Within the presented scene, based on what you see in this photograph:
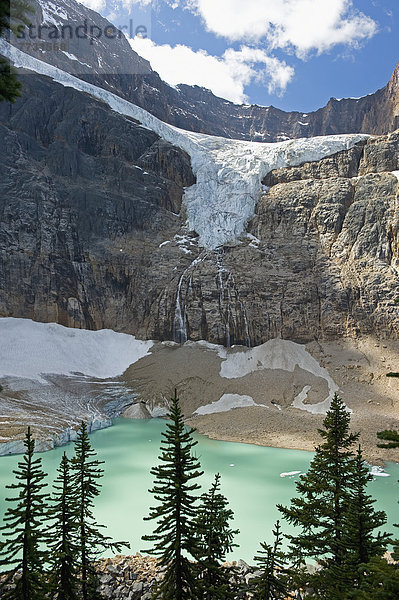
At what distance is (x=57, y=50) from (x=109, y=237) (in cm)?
4524

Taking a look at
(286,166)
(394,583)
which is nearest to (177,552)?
(394,583)

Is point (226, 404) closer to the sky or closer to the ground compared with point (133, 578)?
closer to the sky

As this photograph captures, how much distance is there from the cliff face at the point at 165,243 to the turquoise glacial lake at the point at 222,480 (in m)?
18.9

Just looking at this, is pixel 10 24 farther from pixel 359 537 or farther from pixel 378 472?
pixel 378 472

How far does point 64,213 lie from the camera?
47031 mm

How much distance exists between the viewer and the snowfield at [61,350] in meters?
35.4

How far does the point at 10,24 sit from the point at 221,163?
189ft

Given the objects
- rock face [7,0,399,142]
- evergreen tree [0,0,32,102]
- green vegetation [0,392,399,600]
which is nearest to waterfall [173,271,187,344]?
green vegetation [0,392,399,600]

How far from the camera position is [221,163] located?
57625 millimetres

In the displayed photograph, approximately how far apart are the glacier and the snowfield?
56.0ft

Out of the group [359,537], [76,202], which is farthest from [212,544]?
[76,202]

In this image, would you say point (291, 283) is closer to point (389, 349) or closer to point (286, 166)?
point (389, 349)

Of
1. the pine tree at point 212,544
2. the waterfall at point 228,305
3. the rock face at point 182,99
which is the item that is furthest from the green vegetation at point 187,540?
the rock face at point 182,99

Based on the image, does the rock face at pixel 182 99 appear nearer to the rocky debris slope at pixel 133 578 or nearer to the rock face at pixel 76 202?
the rock face at pixel 76 202
